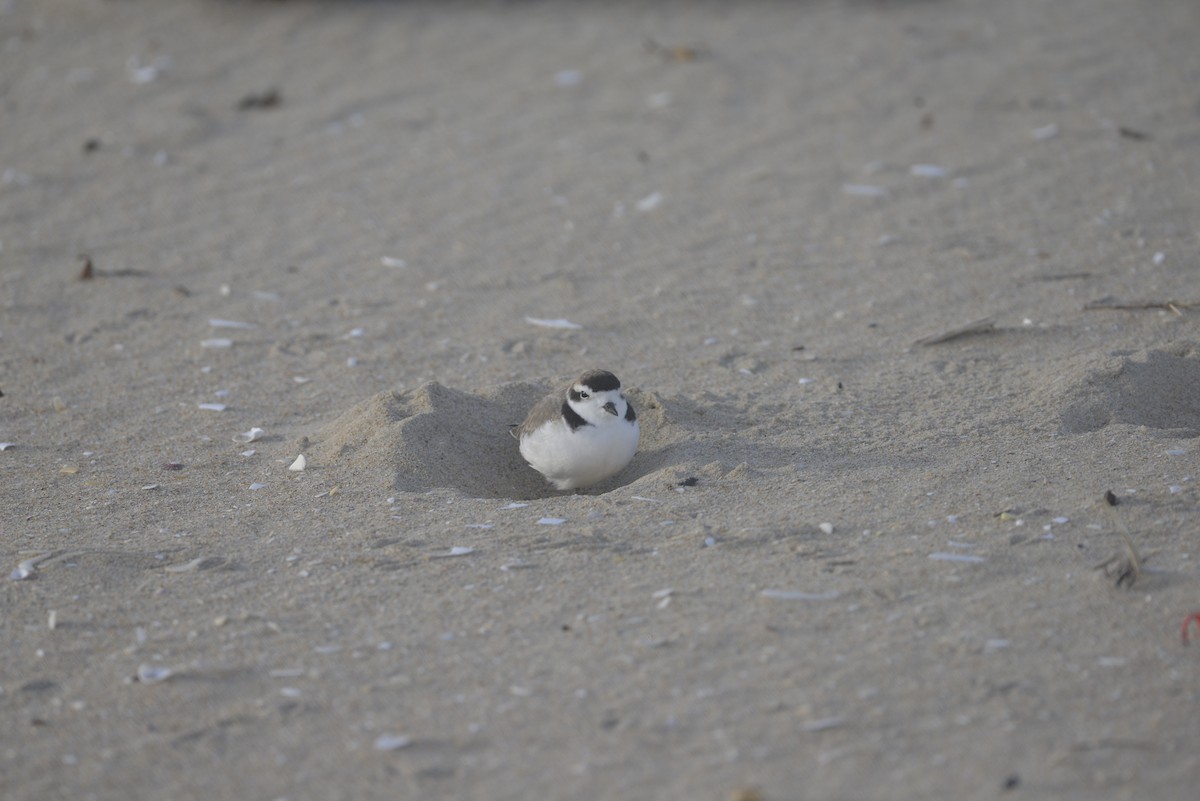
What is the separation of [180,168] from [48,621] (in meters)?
5.34

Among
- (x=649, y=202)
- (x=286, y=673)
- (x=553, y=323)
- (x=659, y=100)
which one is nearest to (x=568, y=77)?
(x=659, y=100)

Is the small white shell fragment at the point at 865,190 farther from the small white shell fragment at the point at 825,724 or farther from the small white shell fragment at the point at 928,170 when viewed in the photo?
the small white shell fragment at the point at 825,724

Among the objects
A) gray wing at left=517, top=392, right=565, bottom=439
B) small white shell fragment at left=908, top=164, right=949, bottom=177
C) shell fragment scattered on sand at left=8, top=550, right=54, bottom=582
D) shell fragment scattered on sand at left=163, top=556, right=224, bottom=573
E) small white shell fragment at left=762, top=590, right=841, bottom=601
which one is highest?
small white shell fragment at left=908, top=164, right=949, bottom=177

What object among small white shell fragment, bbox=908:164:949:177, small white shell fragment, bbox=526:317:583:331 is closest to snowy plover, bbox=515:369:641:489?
small white shell fragment, bbox=526:317:583:331

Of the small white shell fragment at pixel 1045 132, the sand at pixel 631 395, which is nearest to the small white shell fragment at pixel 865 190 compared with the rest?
the sand at pixel 631 395

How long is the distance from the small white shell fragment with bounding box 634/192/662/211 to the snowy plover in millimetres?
3077

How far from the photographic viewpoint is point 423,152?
29.0ft

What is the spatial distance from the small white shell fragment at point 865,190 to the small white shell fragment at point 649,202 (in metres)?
1.20

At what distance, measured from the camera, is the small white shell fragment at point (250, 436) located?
5.52m

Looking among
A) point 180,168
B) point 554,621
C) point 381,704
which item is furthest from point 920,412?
point 180,168

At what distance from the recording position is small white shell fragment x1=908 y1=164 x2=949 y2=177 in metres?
8.06

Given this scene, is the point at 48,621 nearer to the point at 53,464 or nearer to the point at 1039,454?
the point at 53,464

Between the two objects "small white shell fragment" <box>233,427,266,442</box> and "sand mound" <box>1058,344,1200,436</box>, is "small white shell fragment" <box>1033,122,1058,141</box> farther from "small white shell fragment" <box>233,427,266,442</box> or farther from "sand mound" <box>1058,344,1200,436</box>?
"small white shell fragment" <box>233,427,266,442</box>

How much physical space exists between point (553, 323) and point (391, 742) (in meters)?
3.44
